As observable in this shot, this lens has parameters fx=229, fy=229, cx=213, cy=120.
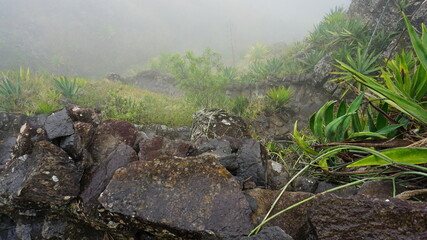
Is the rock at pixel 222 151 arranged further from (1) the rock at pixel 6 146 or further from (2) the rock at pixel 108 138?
(1) the rock at pixel 6 146

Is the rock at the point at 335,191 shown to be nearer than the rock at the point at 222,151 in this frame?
Yes

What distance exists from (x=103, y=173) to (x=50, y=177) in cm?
39

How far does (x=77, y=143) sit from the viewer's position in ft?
6.91

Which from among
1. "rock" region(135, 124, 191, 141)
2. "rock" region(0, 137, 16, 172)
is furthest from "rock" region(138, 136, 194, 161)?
"rock" region(135, 124, 191, 141)

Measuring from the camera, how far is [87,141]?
2.26m

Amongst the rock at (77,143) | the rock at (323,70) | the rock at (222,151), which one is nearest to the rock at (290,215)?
the rock at (222,151)

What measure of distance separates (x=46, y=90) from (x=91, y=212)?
897 cm

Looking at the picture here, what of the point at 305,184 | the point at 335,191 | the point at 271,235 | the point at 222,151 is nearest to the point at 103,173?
the point at 222,151

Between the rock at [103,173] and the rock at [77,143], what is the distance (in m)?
0.21

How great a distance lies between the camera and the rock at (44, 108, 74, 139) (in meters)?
2.12

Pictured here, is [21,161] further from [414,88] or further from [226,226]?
[414,88]

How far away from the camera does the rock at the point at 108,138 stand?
7.38ft

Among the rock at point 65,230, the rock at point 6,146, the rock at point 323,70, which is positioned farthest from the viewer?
the rock at point 323,70

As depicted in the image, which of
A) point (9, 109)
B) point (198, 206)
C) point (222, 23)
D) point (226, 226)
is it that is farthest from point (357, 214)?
point (222, 23)
